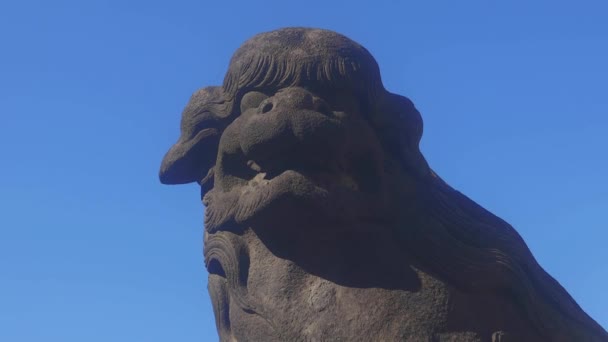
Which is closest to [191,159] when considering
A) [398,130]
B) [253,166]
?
[253,166]

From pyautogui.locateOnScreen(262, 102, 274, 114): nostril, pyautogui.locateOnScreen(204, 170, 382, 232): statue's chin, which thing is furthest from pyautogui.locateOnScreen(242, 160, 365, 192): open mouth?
pyautogui.locateOnScreen(262, 102, 274, 114): nostril

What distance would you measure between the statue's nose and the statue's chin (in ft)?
0.84

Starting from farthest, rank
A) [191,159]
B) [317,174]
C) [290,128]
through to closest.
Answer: [191,159] → [317,174] → [290,128]

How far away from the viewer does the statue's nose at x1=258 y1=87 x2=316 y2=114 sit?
3877mm

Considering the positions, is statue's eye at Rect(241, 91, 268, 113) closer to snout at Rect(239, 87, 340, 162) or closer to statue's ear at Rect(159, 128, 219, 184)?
snout at Rect(239, 87, 340, 162)

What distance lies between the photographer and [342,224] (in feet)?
13.0

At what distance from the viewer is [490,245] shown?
406 centimetres

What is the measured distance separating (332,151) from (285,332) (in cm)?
73

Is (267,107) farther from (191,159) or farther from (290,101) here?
(191,159)

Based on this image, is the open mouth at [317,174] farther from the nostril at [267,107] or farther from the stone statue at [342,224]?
the nostril at [267,107]

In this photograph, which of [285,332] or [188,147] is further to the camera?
[188,147]

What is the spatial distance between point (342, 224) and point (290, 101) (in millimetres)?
533

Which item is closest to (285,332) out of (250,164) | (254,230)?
(254,230)

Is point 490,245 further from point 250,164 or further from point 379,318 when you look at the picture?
point 250,164
